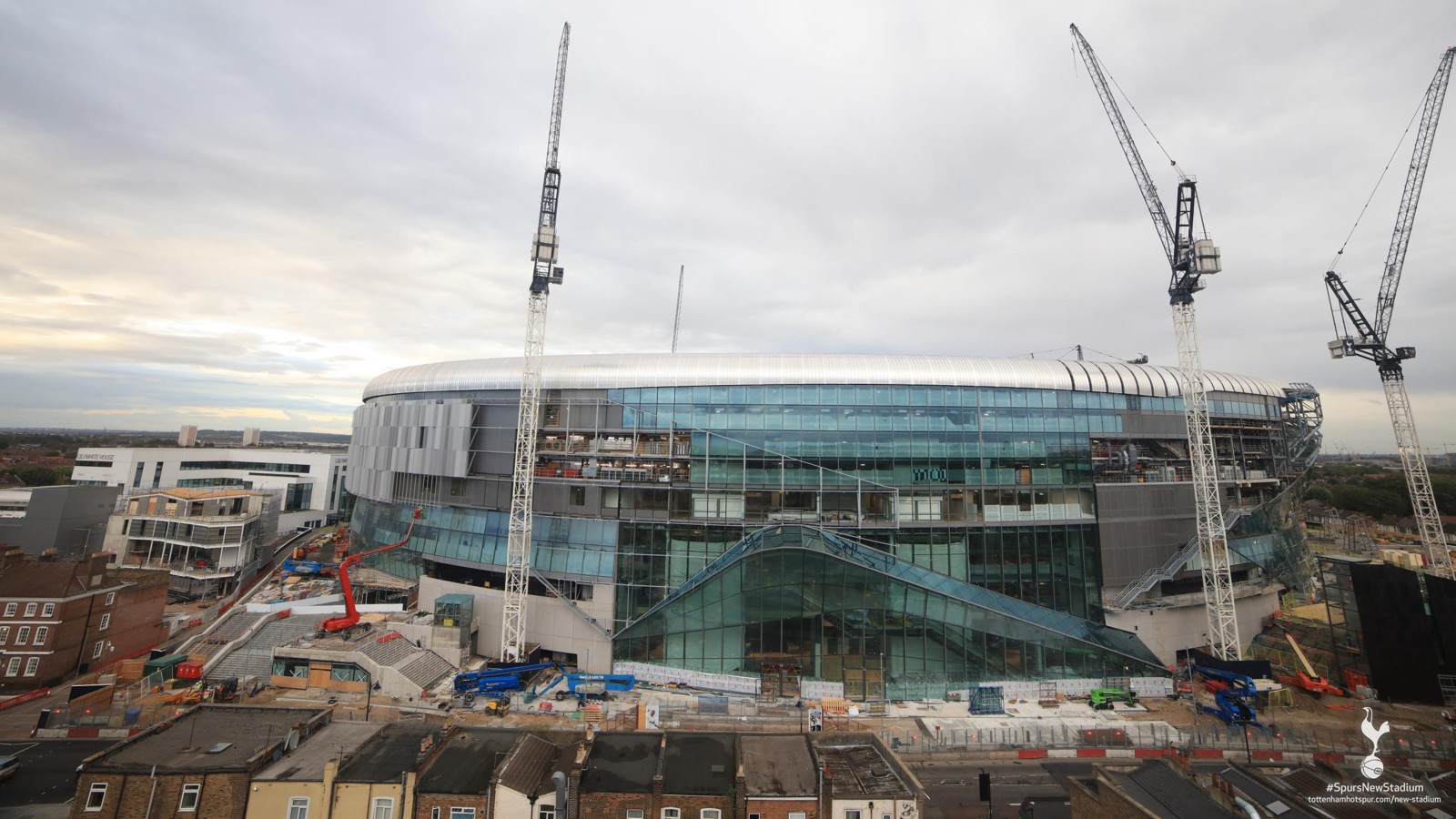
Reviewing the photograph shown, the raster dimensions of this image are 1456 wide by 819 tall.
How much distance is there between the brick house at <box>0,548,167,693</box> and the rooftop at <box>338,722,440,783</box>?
105 feet

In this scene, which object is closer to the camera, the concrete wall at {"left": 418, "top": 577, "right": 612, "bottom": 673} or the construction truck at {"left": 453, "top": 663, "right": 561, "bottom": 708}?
the construction truck at {"left": 453, "top": 663, "right": 561, "bottom": 708}

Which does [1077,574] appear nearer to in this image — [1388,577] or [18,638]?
[1388,577]

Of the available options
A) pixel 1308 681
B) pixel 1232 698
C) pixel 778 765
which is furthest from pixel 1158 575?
pixel 778 765

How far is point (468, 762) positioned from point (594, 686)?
1616cm

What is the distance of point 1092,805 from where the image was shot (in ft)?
61.9

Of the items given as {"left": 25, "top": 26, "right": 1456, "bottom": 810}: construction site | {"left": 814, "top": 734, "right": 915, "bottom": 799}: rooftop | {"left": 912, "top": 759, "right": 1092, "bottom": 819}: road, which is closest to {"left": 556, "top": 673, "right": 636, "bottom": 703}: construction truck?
{"left": 25, "top": 26, "right": 1456, "bottom": 810}: construction site

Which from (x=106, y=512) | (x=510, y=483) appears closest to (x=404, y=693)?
(x=510, y=483)

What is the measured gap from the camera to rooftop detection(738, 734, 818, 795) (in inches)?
779

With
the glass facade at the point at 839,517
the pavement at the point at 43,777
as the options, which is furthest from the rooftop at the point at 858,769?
the pavement at the point at 43,777

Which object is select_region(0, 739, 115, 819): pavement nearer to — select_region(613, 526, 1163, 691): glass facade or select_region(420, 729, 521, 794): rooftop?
select_region(420, 729, 521, 794): rooftop

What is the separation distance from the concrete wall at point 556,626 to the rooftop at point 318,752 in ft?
55.8

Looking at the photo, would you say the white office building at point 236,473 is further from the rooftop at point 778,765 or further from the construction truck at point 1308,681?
the construction truck at point 1308,681

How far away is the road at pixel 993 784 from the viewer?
24453 millimetres

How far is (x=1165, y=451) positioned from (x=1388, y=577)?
45.0 feet
